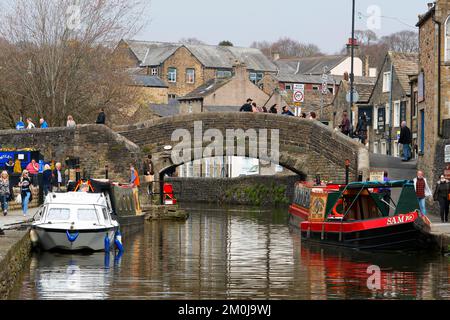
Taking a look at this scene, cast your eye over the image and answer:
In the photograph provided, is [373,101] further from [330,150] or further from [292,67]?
[292,67]

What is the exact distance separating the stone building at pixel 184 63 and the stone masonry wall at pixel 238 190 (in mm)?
30455

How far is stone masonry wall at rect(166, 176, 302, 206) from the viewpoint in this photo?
57719mm

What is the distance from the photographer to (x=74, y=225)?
2791 centimetres

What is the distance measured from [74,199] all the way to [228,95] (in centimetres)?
5273

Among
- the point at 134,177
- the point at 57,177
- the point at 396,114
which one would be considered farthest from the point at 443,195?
the point at 396,114

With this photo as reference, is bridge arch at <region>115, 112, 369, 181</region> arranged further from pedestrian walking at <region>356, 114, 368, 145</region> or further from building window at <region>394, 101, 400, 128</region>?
building window at <region>394, 101, 400, 128</region>

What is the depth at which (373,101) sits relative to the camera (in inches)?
2603

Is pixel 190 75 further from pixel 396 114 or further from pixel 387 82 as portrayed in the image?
pixel 396 114

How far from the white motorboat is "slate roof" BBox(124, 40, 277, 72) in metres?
69.6

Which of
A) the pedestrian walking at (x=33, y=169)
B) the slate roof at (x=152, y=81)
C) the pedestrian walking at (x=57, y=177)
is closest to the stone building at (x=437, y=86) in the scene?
the pedestrian walking at (x=57, y=177)

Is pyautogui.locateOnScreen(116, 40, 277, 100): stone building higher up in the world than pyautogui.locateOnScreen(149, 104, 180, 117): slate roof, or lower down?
higher up

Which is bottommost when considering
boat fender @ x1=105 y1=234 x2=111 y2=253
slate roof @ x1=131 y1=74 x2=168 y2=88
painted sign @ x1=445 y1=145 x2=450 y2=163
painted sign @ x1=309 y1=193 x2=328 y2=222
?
boat fender @ x1=105 y1=234 x2=111 y2=253

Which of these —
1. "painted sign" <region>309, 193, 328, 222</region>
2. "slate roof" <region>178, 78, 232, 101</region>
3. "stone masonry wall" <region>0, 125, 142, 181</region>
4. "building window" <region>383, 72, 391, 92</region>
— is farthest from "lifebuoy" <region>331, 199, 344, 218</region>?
"slate roof" <region>178, 78, 232, 101</region>
